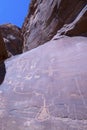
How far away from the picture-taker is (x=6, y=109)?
4848 mm

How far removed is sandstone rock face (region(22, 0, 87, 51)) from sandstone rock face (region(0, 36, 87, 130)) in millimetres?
471

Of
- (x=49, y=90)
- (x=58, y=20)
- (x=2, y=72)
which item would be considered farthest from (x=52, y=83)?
(x=58, y=20)

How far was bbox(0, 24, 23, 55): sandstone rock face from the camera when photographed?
17.0 m

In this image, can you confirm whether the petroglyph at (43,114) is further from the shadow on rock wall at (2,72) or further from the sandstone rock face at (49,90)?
the shadow on rock wall at (2,72)

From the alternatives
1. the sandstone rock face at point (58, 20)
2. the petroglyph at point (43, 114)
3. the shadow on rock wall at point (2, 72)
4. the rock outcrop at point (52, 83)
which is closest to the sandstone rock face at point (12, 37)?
the sandstone rock face at point (58, 20)

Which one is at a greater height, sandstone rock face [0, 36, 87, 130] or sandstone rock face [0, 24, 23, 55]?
sandstone rock face [0, 24, 23, 55]

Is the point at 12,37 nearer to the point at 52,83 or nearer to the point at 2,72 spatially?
the point at 2,72

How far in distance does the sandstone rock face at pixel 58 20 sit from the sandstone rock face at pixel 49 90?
47cm

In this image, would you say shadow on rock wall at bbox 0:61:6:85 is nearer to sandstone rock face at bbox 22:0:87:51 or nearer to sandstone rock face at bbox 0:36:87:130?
sandstone rock face at bbox 0:36:87:130

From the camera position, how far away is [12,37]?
1780 cm

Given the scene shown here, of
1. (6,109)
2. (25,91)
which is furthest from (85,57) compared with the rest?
(6,109)

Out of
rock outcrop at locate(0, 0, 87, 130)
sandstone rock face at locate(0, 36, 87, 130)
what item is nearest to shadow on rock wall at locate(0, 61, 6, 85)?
rock outcrop at locate(0, 0, 87, 130)

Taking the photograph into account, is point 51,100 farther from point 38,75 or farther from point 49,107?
point 38,75

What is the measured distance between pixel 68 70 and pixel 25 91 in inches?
39.3
